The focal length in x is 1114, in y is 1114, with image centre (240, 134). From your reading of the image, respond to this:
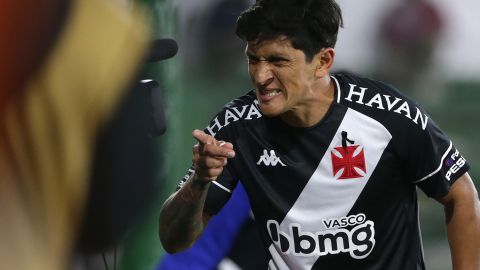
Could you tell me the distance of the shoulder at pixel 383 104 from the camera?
4.06 m

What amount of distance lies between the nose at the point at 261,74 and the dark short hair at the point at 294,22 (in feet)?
0.32

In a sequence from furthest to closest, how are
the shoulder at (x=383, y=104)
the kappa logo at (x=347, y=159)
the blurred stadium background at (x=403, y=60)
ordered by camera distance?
1. the blurred stadium background at (x=403, y=60)
2. the kappa logo at (x=347, y=159)
3. the shoulder at (x=383, y=104)

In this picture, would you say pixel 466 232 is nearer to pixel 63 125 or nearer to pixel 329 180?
pixel 329 180

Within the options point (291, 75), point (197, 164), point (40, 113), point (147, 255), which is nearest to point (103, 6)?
point (40, 113)

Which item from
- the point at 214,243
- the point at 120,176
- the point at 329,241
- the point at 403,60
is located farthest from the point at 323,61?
the point at 403,60

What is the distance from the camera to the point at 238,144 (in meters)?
4.19

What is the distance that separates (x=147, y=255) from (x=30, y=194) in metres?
3.41

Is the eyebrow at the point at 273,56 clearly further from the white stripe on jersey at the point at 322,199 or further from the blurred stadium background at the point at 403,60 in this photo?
the blurred stadium background at the point at 403,60

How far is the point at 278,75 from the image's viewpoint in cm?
406

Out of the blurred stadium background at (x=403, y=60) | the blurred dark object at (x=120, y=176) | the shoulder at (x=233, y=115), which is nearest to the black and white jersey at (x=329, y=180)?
the shoulder at (x=233, y=115)

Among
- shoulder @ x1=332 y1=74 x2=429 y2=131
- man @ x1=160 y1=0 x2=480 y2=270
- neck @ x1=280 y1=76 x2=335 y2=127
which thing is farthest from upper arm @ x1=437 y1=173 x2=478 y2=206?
neck @ x1=280 y1=76 x2=335 y2=127

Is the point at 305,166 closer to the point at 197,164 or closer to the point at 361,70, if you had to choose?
the point at 197,164

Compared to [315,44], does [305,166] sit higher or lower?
lower

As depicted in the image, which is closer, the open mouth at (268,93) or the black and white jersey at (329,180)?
the open mouth at (268,93)
